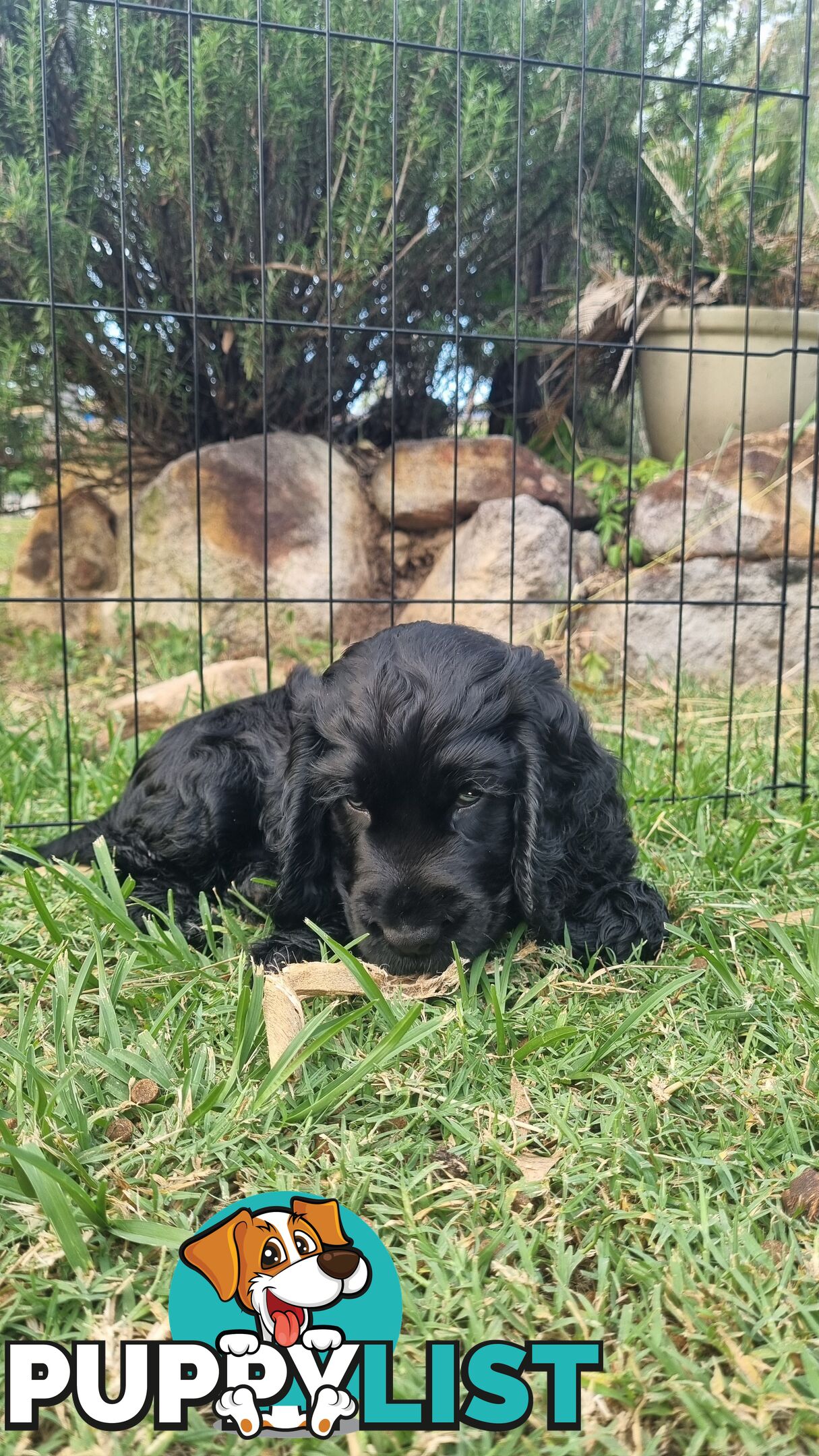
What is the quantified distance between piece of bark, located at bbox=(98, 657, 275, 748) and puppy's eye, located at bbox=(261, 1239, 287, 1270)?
310 cm

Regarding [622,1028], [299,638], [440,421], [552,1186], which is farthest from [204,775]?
[440,421]

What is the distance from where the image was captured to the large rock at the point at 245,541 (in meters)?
5.41

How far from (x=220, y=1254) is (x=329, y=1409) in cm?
25

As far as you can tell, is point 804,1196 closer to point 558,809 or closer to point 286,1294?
point 286,1294

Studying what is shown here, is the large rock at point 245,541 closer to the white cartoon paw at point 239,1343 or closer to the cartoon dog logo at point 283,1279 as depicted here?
the cartoon dog logo at point 283,1279

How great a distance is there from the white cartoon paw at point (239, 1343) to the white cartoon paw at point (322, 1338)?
6 centimetres

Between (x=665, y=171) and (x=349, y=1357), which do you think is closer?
(x=349, y=1357)

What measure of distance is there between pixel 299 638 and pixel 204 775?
297 cm

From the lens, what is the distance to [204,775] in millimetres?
2607

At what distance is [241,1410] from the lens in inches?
45.5

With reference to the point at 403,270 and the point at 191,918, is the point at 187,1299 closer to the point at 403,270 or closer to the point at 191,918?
the point at 191,918

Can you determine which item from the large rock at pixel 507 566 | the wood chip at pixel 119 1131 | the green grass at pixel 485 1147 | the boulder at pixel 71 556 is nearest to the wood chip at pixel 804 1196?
the green grass at pixel 485 1147

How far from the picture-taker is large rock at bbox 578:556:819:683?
17.5 ft

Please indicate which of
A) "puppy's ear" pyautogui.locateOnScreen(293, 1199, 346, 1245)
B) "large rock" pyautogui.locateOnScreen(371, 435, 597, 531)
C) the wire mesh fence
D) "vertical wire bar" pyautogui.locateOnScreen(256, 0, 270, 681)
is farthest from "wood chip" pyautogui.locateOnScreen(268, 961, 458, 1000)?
"large rock" pyautogui.locateOnScreen(371, 435, 597, 531)
